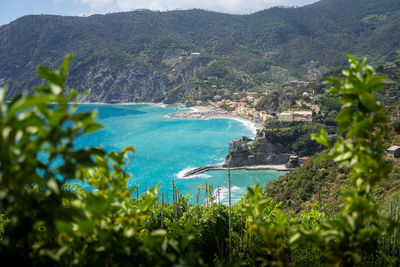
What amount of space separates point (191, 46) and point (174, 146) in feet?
320

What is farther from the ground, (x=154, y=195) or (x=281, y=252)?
(x=154, y=195)

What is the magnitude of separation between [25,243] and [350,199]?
5.01 feet

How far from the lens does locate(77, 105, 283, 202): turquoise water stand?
30.2 meters

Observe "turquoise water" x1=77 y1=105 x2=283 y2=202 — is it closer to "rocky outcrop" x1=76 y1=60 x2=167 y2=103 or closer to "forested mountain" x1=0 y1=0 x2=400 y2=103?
"rocky outcrop" x1=76 y1=60 x2=167 y2=103

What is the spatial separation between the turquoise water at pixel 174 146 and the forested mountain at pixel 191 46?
35.0 m

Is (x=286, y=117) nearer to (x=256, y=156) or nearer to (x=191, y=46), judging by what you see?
(x=256, y=156)

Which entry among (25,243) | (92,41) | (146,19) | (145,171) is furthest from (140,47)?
(25,243)

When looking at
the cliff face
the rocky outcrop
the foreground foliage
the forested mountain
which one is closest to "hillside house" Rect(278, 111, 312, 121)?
the cliff face

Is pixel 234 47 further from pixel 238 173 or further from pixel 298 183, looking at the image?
pixel 298 183

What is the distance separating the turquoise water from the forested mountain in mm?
34954

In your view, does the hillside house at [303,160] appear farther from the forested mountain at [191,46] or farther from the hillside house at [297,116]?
the forested mountain at [191,46]

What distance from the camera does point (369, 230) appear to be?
1188 millimetres

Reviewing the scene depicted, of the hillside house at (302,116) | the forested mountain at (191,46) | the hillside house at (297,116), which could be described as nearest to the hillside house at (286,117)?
the hillside house at (297,116)

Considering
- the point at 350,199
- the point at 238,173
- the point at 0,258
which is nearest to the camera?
the point at 0,258
